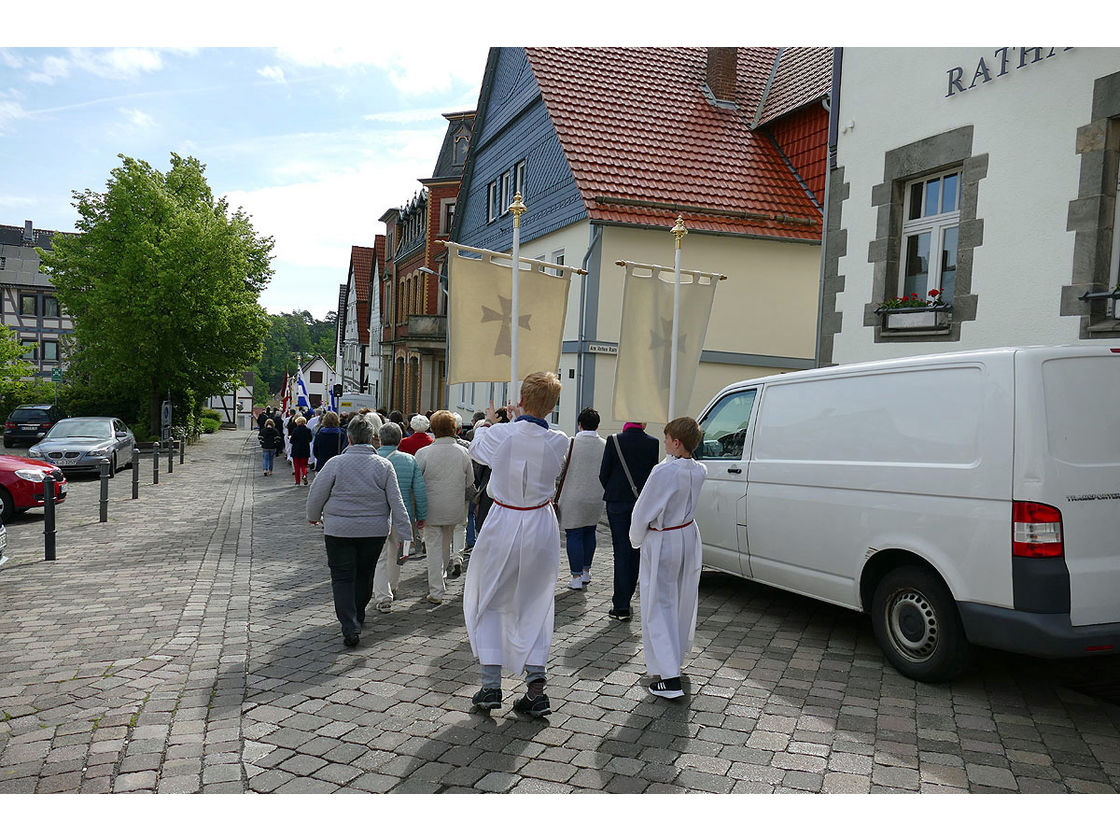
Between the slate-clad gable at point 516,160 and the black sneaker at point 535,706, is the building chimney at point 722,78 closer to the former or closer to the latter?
the slate-clad gable at point 516,160

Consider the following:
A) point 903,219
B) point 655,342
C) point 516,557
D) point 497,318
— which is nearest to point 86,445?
point 497,318

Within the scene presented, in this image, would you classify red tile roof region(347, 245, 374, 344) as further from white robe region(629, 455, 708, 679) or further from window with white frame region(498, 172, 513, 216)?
white robe region(629, 455, 708, 679)

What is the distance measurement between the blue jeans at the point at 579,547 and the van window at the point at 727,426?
1.35 meters

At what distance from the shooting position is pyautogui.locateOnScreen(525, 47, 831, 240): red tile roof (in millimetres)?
17328

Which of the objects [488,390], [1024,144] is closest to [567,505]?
[1024,144]

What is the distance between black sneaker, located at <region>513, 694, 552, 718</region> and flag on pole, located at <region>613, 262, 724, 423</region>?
604 cm

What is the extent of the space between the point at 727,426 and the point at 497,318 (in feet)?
10.4

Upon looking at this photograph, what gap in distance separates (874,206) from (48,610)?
969 centimetres

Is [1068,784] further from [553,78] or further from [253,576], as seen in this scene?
[553,78]

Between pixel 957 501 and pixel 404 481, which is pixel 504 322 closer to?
pixel 404 481

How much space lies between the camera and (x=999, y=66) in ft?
29.7

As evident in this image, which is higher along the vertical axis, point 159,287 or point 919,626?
Answer: point 159,287

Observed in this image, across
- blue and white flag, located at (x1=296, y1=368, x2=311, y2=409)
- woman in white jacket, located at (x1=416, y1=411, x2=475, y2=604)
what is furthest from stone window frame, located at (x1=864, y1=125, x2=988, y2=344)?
blue and white flag, located at (x1=296, y1=368, x2=311, y2=409)

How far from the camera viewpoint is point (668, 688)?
17.2ft
